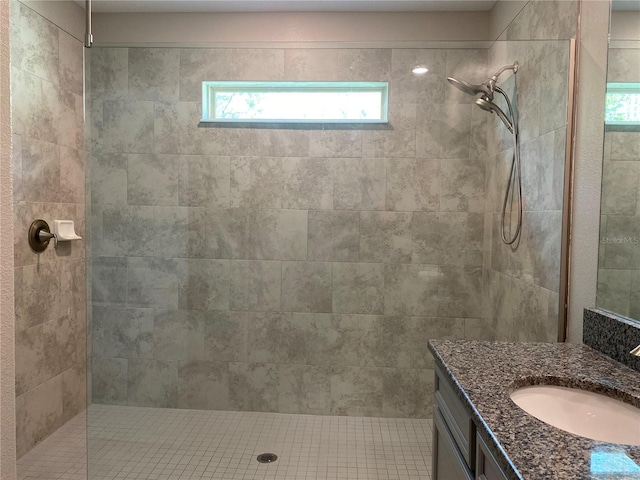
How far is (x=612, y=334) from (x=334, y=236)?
1386 mm

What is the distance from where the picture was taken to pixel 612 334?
134 centimetres

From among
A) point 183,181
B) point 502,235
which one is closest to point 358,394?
point 502,235

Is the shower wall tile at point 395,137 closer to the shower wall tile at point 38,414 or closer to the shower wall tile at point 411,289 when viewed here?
the shower wall tile at point 411,289

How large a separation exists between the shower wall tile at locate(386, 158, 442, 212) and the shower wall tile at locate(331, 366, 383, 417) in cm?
97

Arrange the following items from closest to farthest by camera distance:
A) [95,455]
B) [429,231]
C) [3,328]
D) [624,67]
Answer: [3,328] < [624,67] < [95,455] < [429,231]

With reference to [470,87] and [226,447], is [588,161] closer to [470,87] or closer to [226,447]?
[470,87]

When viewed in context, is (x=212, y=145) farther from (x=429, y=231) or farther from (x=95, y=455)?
(x=95, y=455)

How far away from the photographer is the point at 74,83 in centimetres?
247

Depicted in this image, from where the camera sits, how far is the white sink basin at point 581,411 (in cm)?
101

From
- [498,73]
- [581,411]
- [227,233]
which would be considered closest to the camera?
[581,411]

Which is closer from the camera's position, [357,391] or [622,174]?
[622,174]

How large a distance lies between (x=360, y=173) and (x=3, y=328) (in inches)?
68.6

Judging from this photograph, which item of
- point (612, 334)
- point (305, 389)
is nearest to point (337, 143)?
point (305, 389)

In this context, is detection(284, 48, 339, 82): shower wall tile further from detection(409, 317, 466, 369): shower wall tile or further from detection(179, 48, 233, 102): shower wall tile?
detection(409, 317, 466, 369): shower wall tile
